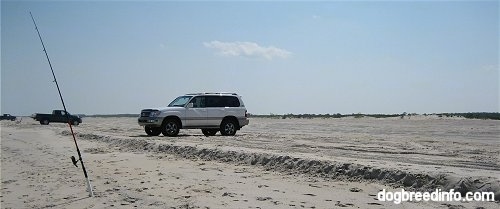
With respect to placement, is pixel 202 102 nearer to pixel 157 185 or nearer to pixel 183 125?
pixel 183 125

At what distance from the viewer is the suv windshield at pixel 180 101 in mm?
22734

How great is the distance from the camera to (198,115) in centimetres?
2259

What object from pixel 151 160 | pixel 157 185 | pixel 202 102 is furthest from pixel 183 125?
pixel 157 185

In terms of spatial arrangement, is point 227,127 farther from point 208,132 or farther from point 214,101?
point 208,132

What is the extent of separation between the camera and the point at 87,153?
49.1ft

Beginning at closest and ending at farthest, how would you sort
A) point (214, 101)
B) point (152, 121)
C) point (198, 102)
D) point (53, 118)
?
point (152, 121)
point (198, 102)
point (214, 101)
point (53, 118)

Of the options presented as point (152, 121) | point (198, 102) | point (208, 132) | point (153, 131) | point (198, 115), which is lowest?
point (208, 132)

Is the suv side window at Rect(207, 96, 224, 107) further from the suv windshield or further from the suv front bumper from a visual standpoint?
the suv front bumper

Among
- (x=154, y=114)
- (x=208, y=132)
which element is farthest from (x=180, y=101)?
(x=208, y=132)

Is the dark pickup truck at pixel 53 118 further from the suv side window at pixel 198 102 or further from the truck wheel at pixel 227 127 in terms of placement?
the truck wheel at pixel 227 127

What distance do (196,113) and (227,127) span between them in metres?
1.68

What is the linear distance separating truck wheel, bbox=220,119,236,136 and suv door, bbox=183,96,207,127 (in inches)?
35.4

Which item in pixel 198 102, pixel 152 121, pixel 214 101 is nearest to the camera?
pixel 152 121

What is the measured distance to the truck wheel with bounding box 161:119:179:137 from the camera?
71.5 ft
